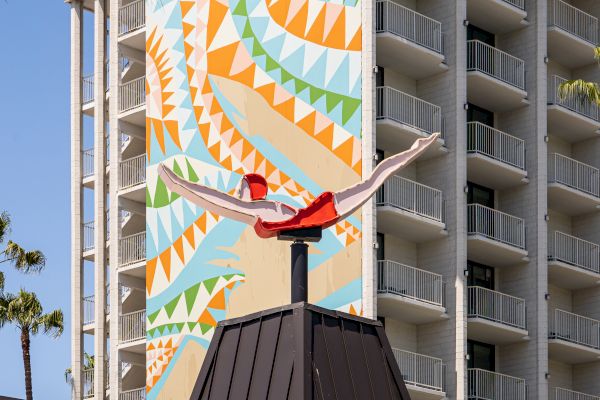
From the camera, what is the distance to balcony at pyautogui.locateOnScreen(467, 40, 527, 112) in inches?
2817

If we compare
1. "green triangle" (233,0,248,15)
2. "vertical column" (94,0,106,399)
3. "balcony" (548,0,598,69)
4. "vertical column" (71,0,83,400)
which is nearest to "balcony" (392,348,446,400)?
"green triangle" (233,0,248,15)

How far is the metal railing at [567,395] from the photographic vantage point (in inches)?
2884

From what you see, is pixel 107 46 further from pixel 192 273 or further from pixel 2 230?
pixel 192 273

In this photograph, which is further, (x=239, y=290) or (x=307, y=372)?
(x=239, y=290)

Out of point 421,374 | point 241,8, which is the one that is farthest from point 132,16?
point 421,374

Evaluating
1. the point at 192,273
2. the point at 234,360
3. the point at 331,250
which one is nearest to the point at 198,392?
the point at 234,360

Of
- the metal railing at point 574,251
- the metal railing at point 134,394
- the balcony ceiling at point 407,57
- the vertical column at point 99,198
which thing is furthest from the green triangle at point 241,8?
the metal railing at point 134,394

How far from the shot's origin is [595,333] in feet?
246

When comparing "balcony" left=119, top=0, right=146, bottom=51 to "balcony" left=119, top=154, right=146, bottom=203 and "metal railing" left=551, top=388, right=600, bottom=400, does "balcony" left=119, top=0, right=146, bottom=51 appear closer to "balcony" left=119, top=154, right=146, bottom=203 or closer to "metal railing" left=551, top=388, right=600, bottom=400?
"balcony" left=119, top=154, right=146, bottom=203

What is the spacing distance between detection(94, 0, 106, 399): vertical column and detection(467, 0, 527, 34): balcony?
1848 cm

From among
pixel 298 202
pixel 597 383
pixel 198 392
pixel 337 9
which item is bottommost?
pixel 198 392

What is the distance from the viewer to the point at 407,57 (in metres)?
69.0

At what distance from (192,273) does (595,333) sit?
17.2 meters

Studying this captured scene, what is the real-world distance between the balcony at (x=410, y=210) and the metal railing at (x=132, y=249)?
1251cm
